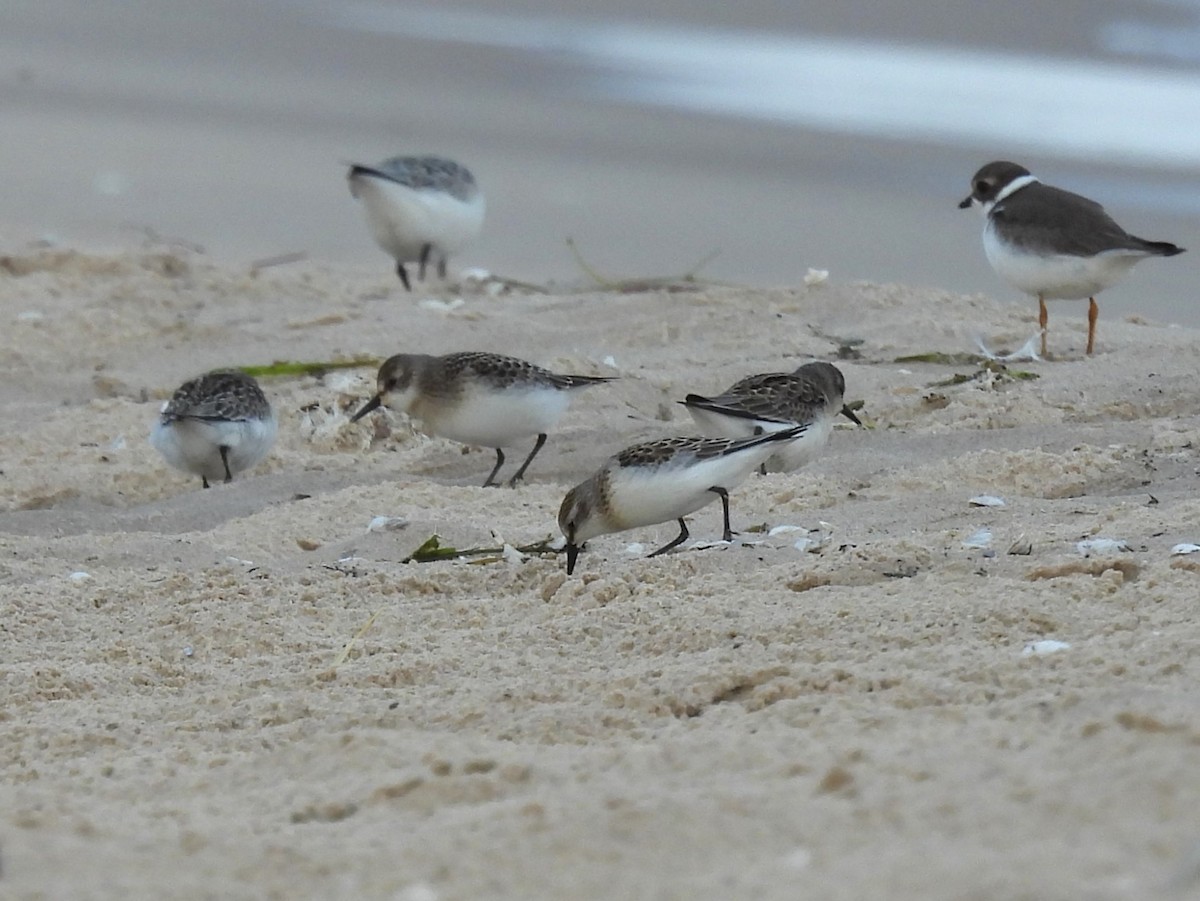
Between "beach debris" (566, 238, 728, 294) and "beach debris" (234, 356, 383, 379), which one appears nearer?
"beach debris" (234, 356, 383, 379)

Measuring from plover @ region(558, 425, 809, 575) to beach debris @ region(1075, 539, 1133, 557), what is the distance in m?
1.05

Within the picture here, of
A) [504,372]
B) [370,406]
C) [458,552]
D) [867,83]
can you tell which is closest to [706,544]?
[458,552]

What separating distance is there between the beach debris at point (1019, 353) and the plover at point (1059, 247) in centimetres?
7

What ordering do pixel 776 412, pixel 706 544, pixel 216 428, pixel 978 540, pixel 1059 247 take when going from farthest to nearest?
pixel 1059 247 < pixel 216 428 < pixel 776 412 < pixel 706 544 < pixel 978 540

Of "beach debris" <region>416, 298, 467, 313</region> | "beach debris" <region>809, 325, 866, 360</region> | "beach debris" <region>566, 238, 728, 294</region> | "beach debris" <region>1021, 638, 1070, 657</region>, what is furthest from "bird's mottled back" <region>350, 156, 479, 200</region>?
"beach debris" <region>1021, 638, 1070, 657</region>

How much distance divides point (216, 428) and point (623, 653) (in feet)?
8.81

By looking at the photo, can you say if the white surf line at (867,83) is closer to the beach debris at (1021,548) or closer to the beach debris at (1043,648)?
the beach debris at (1021,548)

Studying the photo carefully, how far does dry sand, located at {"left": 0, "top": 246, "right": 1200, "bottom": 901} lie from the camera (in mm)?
2611

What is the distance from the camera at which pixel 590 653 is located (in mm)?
4031

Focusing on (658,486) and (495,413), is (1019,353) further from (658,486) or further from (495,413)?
(658,486)

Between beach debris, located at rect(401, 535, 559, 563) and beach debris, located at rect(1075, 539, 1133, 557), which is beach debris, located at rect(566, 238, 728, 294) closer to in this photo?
beach debris, located at rect(401, 535, 559, 563)

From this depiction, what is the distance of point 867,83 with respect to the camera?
1521cm

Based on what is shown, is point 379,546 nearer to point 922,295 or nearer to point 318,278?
point 922,295

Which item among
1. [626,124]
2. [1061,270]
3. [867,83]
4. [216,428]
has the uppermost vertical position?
[867,83]
